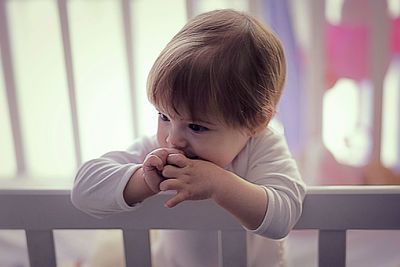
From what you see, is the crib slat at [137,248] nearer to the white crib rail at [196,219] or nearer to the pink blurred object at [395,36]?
the white crib rail at [196,219]

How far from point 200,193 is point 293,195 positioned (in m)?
0.13

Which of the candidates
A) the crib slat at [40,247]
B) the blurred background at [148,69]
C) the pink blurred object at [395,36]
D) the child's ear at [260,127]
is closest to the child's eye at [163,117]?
the child's ear at [260,127]

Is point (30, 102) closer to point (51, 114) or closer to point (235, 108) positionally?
point (51, 114)

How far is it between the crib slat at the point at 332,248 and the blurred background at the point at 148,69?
0.88 ft

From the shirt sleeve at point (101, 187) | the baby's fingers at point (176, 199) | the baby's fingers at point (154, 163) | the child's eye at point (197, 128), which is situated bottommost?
the shirt sleeve at point (101, 187)

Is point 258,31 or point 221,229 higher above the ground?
point 258,31

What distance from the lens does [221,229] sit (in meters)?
0.87

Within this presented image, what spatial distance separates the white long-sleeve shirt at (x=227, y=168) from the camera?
830mm

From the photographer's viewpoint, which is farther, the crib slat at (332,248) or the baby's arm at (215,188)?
the crib slat at (332,248)

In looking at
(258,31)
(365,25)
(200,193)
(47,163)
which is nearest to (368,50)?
(365,25)

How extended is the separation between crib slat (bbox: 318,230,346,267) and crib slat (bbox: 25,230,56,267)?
35 cm

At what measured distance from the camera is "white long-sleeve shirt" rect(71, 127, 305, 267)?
2.72ft

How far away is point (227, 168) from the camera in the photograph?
91cm

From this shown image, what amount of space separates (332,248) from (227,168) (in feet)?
0.56
